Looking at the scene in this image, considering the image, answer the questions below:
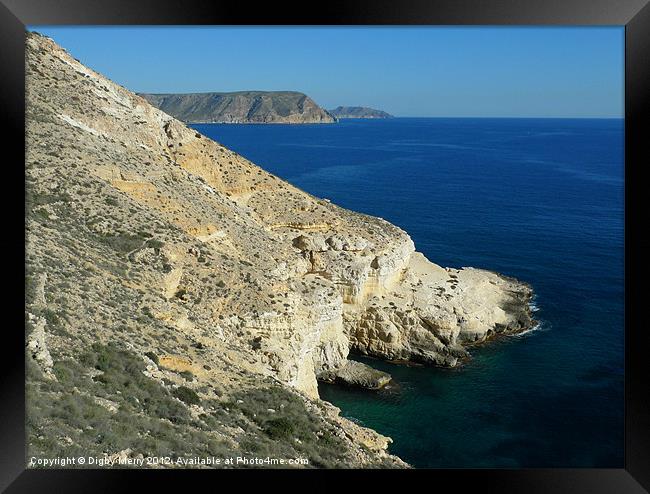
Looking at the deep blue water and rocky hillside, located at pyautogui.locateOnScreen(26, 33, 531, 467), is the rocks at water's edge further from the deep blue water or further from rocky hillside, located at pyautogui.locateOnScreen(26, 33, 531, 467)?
the deep blue water

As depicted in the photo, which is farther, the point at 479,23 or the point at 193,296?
the point at 193,296

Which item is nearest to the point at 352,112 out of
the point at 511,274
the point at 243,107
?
the point at 243,107

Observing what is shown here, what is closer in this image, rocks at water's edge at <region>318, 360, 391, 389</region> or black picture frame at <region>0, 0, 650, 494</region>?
black picture frame at <region>0, 0, 650, 494</region>

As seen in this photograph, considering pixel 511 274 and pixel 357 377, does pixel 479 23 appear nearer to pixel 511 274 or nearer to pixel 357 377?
pixel 357 377

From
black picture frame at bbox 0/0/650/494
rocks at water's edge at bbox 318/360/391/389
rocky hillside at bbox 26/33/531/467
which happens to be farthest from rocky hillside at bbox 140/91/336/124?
black picture frame at bbox 0/0/650/494
